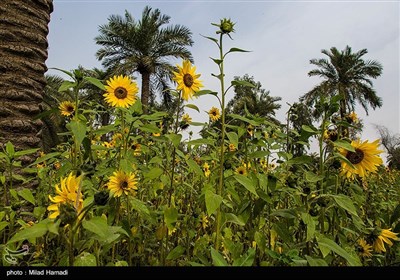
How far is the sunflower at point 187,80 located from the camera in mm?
1716

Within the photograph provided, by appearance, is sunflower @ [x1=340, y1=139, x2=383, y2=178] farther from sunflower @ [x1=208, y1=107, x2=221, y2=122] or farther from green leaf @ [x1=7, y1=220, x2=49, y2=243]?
sunflower @ [x1=208, y1=107, x2=221, y2=122]

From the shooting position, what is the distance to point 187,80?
5.74 ft

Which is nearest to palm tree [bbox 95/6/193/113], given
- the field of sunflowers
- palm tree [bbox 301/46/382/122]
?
palm tree [bbox 301/46/382/122]

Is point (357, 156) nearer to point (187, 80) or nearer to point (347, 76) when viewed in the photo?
point (187, 80)

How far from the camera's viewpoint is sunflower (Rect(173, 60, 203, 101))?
1716 millimetres

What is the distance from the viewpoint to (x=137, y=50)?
1759 centimetres

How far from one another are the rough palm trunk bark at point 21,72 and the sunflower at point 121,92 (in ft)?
3.08

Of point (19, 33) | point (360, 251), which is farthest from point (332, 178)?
point (19, 33)

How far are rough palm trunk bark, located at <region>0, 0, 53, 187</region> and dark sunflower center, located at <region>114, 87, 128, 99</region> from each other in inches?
37.6

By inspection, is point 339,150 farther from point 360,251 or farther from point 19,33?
point 19,33

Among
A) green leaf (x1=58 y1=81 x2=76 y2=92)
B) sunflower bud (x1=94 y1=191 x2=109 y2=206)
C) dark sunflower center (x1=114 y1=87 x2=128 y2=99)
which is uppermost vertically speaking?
dark sunflower center (x1=114 y1=87 x2=128 y2=99)

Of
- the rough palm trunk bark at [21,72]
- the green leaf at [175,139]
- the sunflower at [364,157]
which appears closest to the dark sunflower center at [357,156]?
the sunflower at [364,157]
